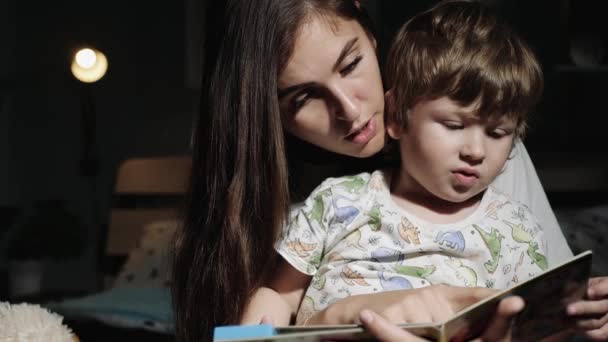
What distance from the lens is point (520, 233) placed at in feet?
4.01

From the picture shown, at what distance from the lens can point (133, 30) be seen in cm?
405

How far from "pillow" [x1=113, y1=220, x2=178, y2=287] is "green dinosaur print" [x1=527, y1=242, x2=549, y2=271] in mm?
2061

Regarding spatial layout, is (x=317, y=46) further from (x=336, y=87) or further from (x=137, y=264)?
(x=137, y=264)

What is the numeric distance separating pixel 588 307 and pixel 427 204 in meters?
0.32

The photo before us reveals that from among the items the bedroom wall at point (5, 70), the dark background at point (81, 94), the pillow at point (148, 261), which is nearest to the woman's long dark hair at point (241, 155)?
the pillow at point (148, 261)

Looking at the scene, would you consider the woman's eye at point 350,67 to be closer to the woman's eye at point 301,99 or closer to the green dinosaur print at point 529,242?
the woman's eye at point 301,99

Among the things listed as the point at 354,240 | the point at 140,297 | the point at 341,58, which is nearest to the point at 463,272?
the point at 354,240

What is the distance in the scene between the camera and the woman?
1.22 m

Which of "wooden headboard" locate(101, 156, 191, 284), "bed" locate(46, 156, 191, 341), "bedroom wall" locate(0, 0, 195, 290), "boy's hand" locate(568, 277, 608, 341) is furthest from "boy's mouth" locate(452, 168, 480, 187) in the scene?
"bedroom wall" locate(0, 0, 195, 290)

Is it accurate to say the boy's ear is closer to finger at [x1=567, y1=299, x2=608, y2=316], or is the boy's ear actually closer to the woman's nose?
the woman's nose

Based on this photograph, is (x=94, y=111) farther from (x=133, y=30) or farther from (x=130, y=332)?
(x=130, y=332)

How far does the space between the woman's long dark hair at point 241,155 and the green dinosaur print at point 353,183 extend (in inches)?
3.8

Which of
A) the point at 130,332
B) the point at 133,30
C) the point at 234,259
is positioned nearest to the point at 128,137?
the point at 133,30

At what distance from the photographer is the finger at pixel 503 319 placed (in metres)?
0.86
